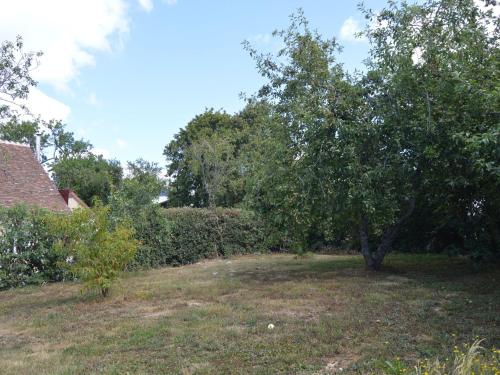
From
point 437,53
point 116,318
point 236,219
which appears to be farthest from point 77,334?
point 236,219

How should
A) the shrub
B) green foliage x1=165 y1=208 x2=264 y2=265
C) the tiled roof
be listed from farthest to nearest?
green foliage x1=165 y1=208 x2=264 y2=265 < the tiled roof < the shrub

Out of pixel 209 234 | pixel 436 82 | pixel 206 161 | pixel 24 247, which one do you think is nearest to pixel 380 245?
pixel 436 82

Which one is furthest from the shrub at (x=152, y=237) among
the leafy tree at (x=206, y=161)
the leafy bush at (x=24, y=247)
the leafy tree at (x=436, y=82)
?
the leafy tree at (x=206, y=161)

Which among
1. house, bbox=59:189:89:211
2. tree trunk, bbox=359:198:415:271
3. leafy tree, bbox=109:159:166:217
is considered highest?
house, bbox=59:189:89:211

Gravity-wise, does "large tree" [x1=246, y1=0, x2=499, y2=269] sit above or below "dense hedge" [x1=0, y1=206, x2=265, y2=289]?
above

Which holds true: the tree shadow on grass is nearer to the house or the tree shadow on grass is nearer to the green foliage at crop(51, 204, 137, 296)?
the green foliage at crop(51, 204, 137, 296)

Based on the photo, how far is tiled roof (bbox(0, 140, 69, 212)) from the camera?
15.7 meters

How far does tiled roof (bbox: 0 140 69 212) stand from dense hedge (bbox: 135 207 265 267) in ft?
10.3

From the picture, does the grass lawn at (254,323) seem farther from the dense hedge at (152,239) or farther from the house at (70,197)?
the house at (70,197)

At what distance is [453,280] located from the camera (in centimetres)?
942

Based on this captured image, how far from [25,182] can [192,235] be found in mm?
6381

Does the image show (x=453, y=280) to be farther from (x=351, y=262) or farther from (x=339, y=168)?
(x=351, y=262)

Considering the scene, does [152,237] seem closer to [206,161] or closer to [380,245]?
[380,245]

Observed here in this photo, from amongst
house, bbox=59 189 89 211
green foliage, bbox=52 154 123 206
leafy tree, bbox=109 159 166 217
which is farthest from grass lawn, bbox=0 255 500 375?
green foliage, bbox=52 154 123 206
